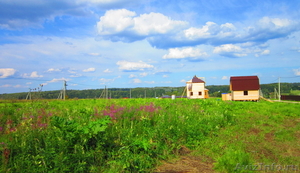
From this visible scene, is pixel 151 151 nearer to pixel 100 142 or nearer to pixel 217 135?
pixel 100 142

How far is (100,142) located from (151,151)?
1336 mm

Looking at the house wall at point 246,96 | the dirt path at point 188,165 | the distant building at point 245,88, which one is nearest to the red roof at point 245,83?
the distant building at point 245,88

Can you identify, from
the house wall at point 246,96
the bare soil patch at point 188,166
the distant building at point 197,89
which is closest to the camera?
the bare soil patch at point 188,166

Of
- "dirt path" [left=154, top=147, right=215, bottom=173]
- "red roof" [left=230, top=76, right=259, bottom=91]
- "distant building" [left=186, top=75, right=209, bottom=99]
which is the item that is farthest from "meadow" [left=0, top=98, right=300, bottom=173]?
"distant building" [left=186, top=75, right=209, bottom=99]

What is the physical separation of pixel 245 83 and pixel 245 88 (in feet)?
2.09

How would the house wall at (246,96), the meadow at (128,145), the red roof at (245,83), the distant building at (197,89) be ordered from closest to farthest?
the meadow at (128,145) < the red roof at (245,83) < the house wall at (246,96) < the distant building at (197,89)

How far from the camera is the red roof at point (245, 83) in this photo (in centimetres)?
2862

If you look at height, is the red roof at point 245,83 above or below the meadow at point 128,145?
above

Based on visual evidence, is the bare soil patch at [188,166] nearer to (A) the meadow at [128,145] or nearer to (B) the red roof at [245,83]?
(A) the meadow at [128,145]

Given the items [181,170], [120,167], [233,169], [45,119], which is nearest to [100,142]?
[120,167]

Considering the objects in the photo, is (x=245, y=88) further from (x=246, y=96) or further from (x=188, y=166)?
(x=188, y=166)

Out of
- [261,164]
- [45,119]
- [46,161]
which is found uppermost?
[45,119]

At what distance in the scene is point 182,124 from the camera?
331 inches

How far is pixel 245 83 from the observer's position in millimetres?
28875
